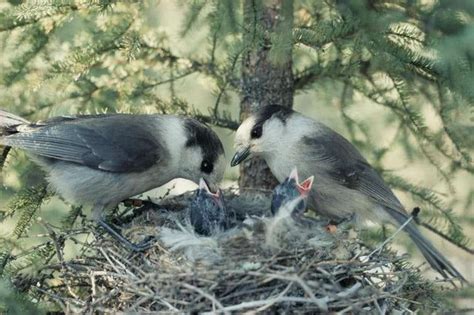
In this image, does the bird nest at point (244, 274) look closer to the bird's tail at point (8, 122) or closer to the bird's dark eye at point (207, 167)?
the bird's dark eye at point (207, 167)

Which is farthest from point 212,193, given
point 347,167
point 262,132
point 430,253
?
point 430,253

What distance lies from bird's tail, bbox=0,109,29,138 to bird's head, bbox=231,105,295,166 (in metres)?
1.21

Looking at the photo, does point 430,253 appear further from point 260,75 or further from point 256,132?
point 260,75

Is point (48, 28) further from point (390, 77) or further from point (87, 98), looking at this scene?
point (390, 77)

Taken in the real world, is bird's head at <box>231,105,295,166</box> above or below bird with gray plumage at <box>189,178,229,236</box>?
above

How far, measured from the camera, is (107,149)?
4992mm

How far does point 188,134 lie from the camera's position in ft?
16.9

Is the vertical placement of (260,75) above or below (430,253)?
above

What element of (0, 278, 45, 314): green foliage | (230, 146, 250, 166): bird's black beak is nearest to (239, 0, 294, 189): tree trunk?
(230, 146, 250, 166): bird's black beak

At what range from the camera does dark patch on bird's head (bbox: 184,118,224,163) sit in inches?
202

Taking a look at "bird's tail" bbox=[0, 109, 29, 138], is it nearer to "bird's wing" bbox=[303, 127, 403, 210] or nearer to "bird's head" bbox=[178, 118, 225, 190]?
"bird's head" bbox=[178, 118, 225, 190]

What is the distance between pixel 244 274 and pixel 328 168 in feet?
5.36

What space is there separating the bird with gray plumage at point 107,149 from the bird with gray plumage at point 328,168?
33cm

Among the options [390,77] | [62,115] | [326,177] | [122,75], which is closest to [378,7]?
[390,77]
